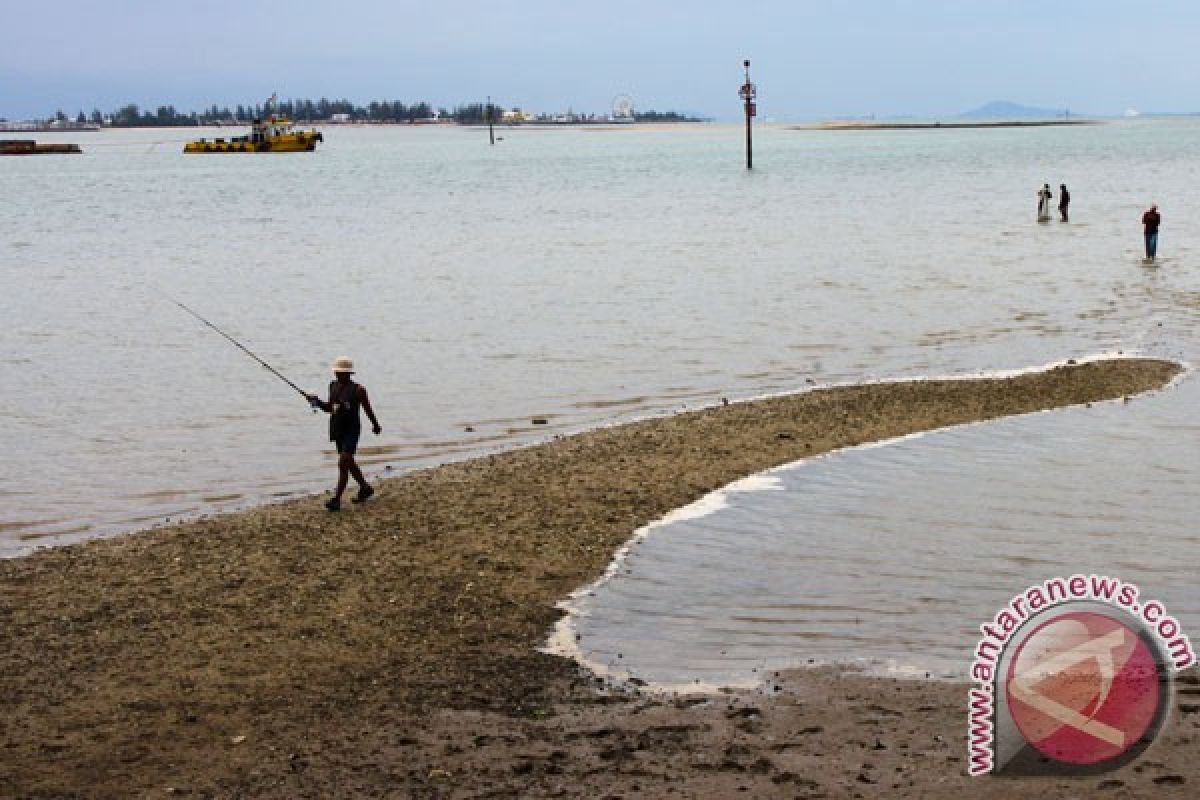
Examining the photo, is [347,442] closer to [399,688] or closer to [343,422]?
[343,422]

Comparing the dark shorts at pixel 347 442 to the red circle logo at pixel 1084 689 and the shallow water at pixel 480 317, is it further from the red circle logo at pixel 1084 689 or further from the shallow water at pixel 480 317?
the red circle logo at pixel 1084 689

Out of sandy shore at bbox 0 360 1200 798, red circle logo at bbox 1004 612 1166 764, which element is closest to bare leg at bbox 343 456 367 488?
sandy shore at bbox 0 360 1200 798

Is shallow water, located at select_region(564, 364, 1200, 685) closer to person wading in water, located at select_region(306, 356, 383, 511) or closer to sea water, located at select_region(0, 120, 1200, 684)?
sea water, located at select_region(0, 120, 1200, 684)

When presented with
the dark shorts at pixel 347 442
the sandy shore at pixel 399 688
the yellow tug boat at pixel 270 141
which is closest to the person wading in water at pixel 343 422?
the dark shorts at pixel 347 442

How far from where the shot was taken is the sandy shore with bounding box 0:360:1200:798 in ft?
26.1

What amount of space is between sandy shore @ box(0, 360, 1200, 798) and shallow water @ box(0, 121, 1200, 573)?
122 inches

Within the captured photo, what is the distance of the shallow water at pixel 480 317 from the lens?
19.0 m

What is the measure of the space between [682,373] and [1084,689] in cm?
1519

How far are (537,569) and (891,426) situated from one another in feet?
24.4

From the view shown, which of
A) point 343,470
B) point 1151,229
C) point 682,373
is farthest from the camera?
point 1151,229

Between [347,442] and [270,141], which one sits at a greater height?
[270,141]

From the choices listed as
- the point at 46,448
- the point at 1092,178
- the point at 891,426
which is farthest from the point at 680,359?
the point at 1092,178

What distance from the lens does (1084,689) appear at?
8.95 metres

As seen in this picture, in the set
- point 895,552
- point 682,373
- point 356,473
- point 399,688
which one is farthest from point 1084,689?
point 682,373
